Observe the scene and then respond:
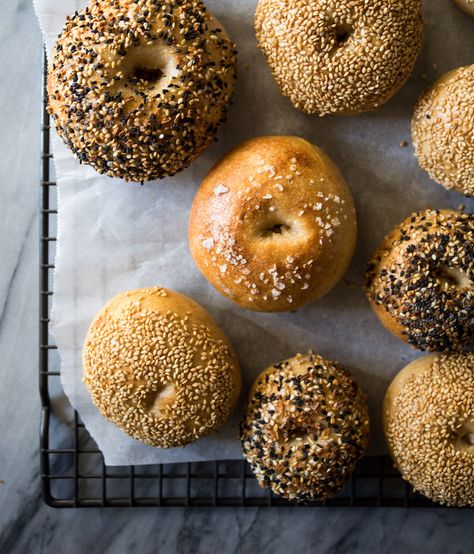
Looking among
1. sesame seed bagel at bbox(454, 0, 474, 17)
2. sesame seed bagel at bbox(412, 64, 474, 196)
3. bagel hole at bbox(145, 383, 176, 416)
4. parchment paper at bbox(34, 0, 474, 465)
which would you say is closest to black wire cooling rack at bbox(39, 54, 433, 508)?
parchment paper at bbox(34, 0, 474, 465)

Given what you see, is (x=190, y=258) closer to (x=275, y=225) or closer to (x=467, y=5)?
(x=275, y=225)

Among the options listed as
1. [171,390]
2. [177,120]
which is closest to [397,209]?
[177,120]

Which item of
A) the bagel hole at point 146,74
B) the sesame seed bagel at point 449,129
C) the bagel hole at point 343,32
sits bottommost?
the sesame seed bagel at point 449,129

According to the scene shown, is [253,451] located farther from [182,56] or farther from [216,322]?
[182,56]

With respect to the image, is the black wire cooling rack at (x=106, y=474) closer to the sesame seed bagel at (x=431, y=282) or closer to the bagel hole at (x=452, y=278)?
the sesame seed bagel at (x=431, y=282)

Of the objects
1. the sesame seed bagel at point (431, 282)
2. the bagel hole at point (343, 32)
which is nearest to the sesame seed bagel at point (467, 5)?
the bagel hole at point (343, 32)
